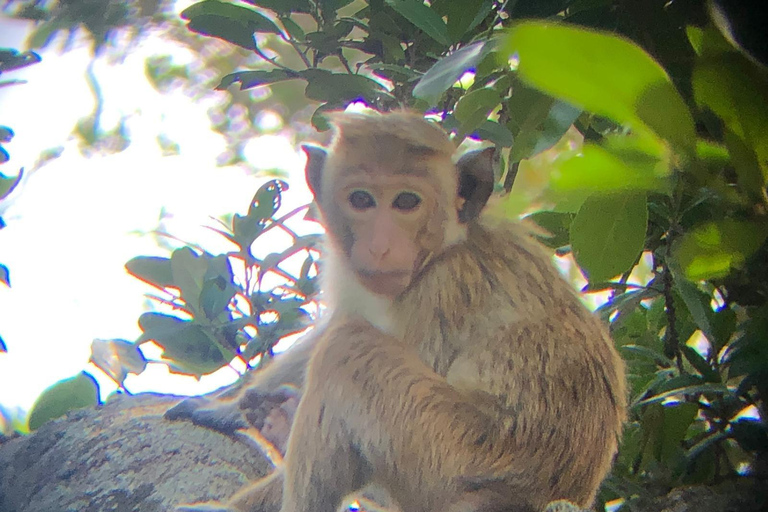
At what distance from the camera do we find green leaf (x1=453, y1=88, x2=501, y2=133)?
104 cm

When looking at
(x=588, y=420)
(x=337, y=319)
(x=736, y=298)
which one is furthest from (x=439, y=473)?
(x=736, y=298)

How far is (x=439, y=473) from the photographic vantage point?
1076 mm

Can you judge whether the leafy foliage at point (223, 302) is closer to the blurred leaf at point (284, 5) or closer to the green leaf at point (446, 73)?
the blurred leaf at point (284, 5)

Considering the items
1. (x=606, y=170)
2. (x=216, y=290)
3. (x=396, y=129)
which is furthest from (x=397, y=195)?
(x=606, y=170)

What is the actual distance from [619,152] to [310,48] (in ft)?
3.56

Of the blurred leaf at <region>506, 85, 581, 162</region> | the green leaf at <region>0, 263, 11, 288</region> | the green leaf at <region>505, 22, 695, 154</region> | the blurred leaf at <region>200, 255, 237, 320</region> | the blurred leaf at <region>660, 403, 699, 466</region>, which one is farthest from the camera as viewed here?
the blurred leaf at <region>200, 255, 237, 320</region>

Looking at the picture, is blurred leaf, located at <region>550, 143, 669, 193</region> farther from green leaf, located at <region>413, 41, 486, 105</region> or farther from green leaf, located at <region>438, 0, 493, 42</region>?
green leaf, located at <region>438, 0, 493, 42</region>

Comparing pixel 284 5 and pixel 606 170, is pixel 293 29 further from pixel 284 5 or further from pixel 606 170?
pixel 606 170

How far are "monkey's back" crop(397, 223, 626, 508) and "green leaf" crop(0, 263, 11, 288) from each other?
0.91m

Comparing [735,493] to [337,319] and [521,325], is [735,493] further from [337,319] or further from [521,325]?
[337,319]

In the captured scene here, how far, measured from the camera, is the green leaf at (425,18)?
3.43ft

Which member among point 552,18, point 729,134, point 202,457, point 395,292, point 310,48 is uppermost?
point 310,48

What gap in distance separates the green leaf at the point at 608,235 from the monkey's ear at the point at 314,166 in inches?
24.7

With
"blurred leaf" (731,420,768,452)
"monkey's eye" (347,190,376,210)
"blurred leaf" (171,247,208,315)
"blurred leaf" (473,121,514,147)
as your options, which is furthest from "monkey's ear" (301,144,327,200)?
"blurred leaf" (731,420,768,452)
